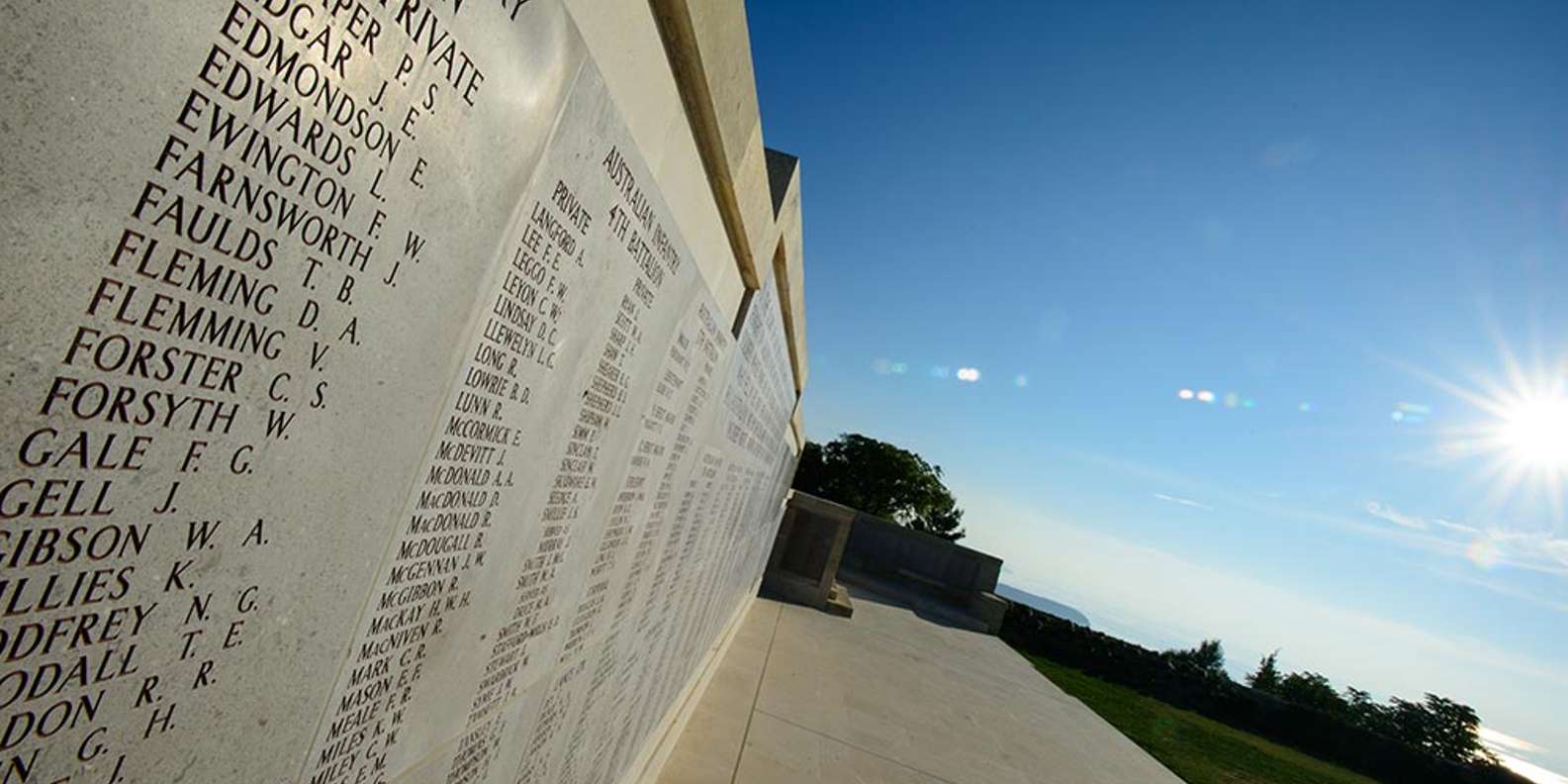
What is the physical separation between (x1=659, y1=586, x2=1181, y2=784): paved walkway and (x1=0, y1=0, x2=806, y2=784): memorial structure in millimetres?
4939

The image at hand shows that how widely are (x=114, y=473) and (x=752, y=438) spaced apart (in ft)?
16.2

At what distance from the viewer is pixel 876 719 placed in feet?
30.7

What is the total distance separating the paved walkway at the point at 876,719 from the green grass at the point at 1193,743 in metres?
1.43

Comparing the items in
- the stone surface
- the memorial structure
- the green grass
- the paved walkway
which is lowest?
the green grass

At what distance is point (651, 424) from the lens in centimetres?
236

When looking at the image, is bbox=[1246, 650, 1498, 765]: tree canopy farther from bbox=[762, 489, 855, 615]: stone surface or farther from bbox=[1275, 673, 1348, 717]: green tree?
bbox=[762, 489, 855, 615]: stone surface

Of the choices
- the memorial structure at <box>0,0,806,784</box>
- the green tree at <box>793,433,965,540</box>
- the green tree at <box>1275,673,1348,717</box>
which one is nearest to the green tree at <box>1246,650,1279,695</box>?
the green tree at <box>1275,673,1348,717</box>

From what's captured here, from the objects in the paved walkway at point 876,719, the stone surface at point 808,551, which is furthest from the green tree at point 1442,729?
the stone surface at point 808,551

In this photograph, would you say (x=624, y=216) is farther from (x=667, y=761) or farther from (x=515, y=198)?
(x=667, y=761)

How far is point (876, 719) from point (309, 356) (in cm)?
994

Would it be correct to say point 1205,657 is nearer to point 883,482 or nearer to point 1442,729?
point 1442,729

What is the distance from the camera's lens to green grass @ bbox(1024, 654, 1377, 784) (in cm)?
1389

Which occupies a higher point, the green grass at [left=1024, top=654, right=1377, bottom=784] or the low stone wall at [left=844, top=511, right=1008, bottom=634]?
the low stone wall at [left=844, top=511, right=1008, bottom=634]

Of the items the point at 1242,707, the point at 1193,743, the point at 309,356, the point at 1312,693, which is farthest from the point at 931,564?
the point at 309,356
